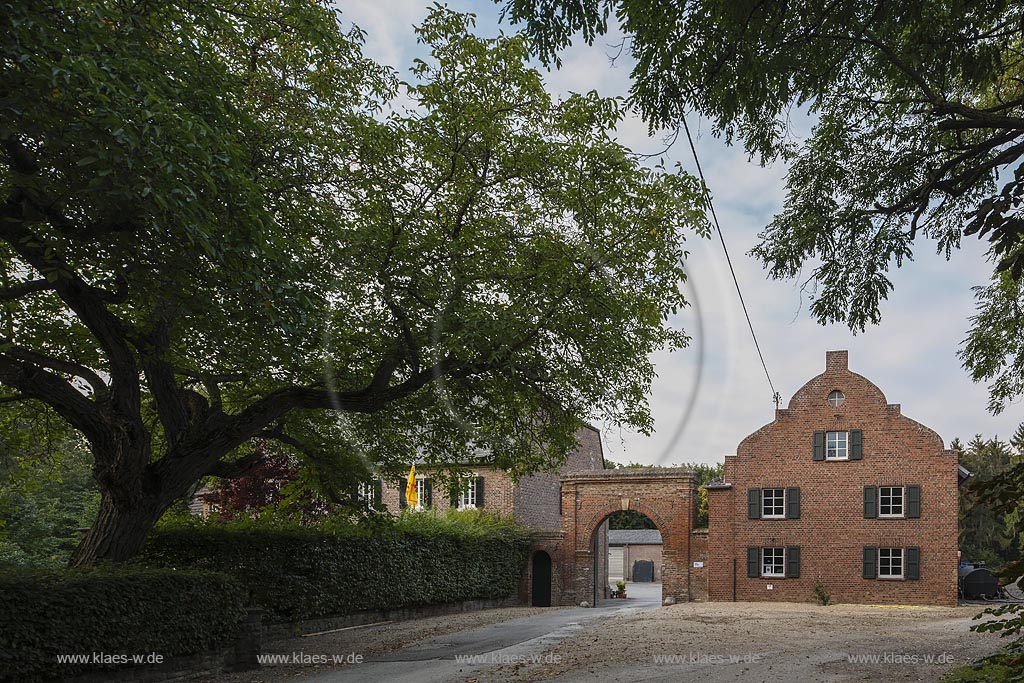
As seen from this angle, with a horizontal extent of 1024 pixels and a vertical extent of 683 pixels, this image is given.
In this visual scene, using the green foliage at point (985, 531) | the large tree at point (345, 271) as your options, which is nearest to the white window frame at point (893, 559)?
the green foliage at point (985, 531)

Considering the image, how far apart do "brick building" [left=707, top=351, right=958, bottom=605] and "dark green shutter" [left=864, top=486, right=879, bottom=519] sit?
0.12 feet

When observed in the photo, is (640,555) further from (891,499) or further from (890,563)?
(891,499)

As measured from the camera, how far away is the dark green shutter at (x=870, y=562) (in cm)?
3316

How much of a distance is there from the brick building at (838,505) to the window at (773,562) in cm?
4

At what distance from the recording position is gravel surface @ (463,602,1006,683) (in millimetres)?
12594

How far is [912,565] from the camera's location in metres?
32.7

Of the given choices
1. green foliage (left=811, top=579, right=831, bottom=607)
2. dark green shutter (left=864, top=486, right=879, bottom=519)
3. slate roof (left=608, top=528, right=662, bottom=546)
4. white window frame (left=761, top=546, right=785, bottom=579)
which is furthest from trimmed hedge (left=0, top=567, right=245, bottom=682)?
slate roof (left=608, top=528, right=662, bottom=546)

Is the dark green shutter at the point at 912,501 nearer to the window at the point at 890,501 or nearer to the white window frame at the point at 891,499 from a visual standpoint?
the white window frame at the point at 891,499

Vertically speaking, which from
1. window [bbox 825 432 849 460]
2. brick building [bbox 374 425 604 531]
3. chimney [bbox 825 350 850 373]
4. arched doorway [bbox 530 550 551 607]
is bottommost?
arched doorway [bbox 530 550 551 607]

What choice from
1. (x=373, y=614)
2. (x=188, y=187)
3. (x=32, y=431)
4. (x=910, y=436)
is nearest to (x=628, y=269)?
(x=188, y=187)

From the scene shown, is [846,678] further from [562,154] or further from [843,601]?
[843,601]

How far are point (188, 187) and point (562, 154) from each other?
22.7ft

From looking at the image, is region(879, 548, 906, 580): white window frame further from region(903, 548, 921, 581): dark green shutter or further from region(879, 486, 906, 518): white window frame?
region(879, 486, 906, 518): white window frame

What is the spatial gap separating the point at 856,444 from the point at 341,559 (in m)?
21.3
